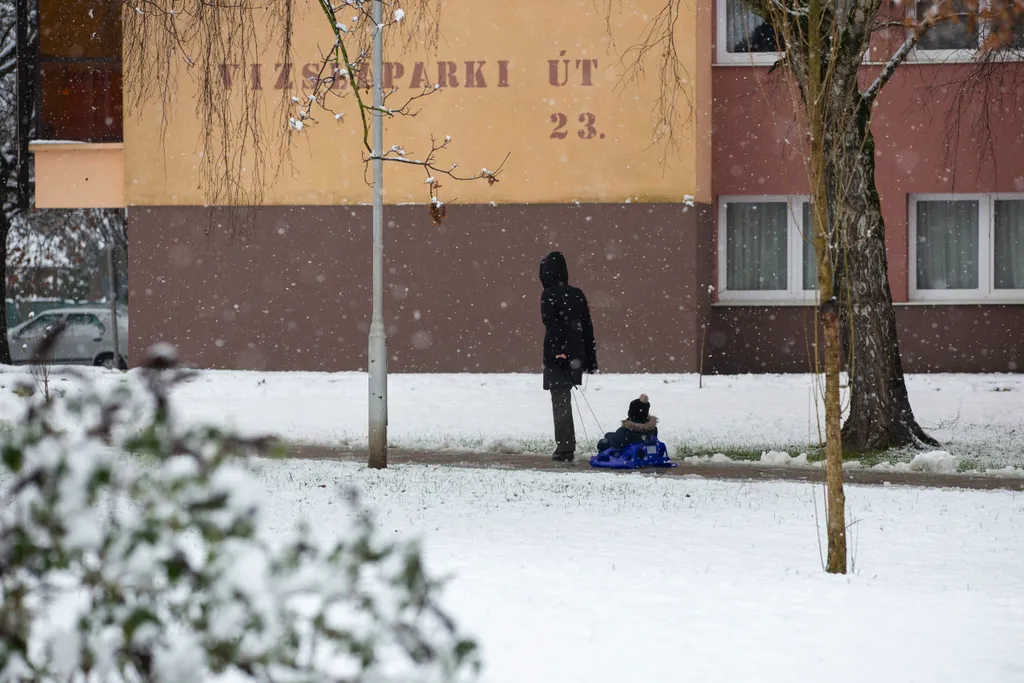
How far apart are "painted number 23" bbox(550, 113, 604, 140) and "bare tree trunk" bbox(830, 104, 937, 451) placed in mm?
7349

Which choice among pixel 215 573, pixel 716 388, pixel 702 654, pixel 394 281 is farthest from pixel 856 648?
pixel 394 281

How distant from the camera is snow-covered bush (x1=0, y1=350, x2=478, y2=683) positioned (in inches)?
114

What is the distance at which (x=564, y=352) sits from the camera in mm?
12625

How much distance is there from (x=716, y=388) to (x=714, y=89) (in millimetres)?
4803

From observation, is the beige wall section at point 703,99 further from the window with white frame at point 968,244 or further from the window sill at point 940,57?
the window with white frame at point 968,244

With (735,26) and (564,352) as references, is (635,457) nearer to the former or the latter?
(564,352)

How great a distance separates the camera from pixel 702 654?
5.71m

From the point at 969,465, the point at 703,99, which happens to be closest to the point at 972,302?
the point at 703,99

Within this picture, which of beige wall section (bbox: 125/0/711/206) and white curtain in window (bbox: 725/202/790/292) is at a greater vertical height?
beige wall section (bbox: 125/0/711/206)

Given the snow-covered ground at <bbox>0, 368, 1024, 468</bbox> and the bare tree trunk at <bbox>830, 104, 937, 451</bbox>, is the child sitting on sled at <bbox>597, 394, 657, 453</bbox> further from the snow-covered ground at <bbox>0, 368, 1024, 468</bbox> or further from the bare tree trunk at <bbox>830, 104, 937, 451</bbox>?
the bare tree trunk at <bbox>830, 104, 937, 451</bbox>

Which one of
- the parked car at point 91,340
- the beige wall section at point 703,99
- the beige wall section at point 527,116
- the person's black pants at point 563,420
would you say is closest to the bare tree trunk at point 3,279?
the parked car at point 91,340

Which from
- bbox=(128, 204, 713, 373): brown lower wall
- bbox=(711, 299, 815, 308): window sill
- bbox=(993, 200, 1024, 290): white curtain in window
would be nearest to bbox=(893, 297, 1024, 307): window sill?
bbox=(993, 200, 1024, 290): white curtain in window

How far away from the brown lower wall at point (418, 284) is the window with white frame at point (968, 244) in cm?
320

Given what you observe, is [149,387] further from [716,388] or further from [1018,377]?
[1018,377]
